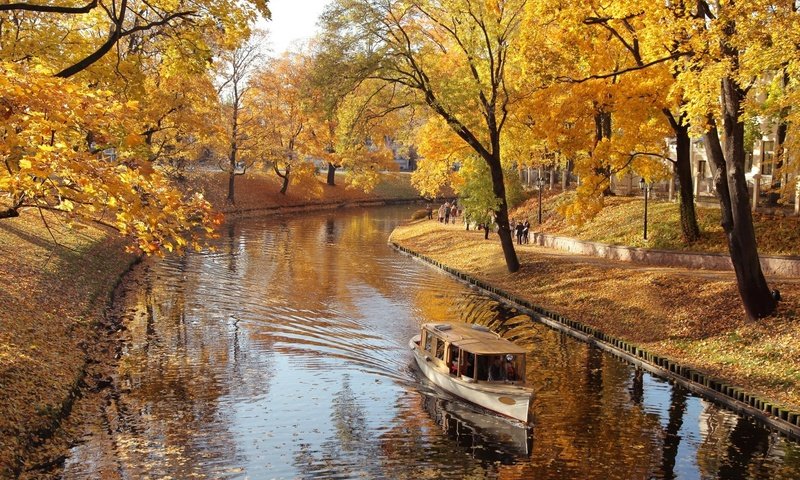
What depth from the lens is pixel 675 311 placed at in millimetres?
24531

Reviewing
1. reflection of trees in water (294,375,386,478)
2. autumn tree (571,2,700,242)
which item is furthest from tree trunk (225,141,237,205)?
reflection of trees in water (294,375,386,478)

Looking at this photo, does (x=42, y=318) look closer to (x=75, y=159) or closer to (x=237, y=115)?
(x=75, y=159)

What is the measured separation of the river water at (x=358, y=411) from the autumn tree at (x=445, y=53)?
8.91 meters

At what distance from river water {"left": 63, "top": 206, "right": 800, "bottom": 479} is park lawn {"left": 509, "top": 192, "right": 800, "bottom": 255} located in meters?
9.58

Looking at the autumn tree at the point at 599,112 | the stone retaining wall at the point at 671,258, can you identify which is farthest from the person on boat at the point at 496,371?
the stone retaining wall at the point at 671,258

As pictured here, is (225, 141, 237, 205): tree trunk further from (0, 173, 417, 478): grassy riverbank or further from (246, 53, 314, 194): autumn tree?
(0, 173, 417, 478): grassy riverbank

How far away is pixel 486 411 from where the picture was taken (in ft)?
59.5

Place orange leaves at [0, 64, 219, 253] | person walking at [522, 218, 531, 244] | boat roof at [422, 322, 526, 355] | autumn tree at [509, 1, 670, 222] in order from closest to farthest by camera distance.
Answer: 1. orange leaves at [0, 64, 219, 253]
2. boat roof at [422, 322, 526, 355]
3. autumn tree at [509, 1, 670, 222]
4. person walking at [522, 218, 531, 244]

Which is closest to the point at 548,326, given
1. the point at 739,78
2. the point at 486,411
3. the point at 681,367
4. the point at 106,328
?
the point at 681,367

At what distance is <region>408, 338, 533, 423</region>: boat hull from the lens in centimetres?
1711

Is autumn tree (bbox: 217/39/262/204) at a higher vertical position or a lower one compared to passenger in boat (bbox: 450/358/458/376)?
higher

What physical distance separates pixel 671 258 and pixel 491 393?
16.7 meters

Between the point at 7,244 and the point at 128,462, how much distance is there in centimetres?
1699

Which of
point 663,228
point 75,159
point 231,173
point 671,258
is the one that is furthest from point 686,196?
point 231,173
